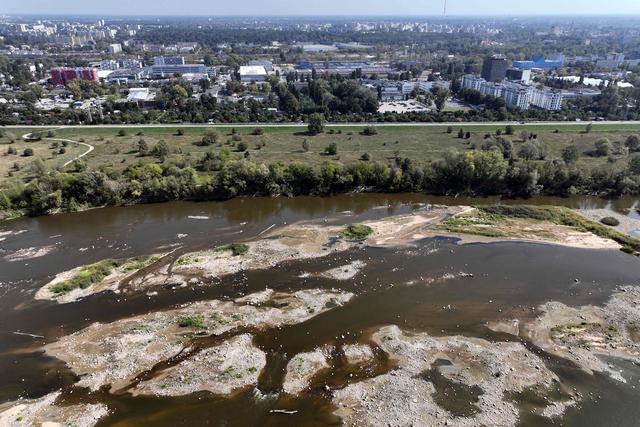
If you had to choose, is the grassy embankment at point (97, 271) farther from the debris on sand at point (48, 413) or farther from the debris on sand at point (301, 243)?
the debris on sand at point (48, 413)

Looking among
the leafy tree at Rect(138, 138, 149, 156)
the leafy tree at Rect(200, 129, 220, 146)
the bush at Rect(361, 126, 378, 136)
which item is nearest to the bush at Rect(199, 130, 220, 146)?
the leafy tree at Rect(200, 129, 220, 146)

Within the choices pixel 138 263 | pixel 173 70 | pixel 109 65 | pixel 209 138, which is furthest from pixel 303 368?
pixel 109 65

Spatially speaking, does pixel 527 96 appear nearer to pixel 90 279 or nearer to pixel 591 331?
pixel 591 331

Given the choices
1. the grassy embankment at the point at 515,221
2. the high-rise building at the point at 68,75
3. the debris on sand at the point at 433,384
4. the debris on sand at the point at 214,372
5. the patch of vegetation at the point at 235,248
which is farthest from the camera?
the high-rise building at the point at 68,75

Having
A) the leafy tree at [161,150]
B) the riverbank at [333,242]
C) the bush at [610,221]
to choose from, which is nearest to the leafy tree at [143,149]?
the leafy tree at [161,150]

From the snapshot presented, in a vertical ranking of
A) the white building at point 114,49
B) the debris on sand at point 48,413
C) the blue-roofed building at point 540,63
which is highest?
the white building at point 114,49

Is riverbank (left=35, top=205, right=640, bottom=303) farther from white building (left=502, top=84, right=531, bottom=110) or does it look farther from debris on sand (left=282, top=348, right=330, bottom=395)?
white building (left=502, top=84, right=531, bottom=110)
